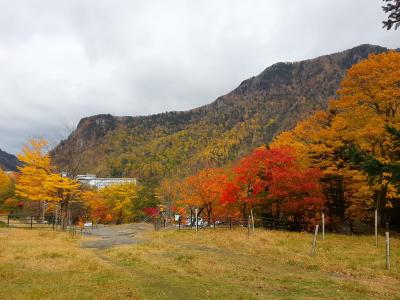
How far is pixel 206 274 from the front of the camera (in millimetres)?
16359

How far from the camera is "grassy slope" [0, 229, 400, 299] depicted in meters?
12.7

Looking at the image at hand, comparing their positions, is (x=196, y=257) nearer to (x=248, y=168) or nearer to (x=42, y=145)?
(x=248, y=168)

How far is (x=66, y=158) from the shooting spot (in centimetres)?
4559

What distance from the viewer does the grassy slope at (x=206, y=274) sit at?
1266 cm

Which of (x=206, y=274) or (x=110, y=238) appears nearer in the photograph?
(x=206, y=274)

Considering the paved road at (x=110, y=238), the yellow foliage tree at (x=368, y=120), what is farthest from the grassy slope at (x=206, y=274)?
the yellow foliage tree at (x=368, y=120)

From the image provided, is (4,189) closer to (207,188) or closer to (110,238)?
(110,238)

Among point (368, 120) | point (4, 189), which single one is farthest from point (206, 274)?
point (4, 189)

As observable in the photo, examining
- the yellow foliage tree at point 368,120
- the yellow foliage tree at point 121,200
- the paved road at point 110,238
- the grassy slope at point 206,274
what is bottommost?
the paved road at point 110,238

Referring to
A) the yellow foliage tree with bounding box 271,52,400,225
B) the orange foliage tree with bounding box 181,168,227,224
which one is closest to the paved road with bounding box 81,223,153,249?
the orange foliage tree with bounding box 181,168,227,224

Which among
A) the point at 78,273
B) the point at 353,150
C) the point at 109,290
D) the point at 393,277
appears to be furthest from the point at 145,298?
the point at 393,277

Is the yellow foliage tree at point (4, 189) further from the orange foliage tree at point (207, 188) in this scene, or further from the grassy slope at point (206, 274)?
the grassy slope at point (206, 274)

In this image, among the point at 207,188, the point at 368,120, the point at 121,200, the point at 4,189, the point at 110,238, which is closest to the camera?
the point at 368,120

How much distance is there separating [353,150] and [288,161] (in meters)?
27.6
